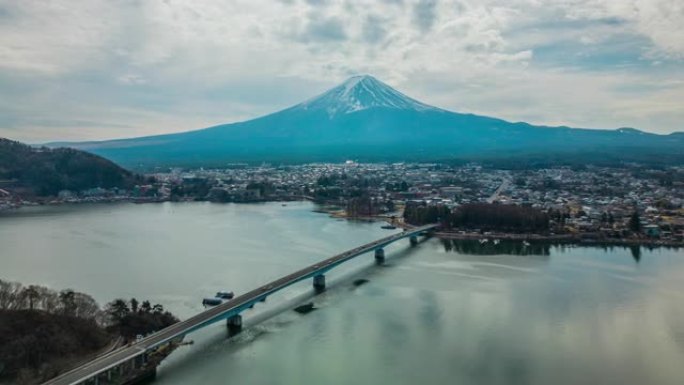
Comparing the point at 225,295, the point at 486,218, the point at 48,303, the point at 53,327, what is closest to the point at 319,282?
the point at 225,295

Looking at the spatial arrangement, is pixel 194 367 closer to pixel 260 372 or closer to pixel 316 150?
pixel 260 372

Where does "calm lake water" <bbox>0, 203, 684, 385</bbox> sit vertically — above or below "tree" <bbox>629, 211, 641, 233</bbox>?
below

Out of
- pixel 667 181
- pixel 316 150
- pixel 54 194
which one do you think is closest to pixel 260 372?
pixel 54 194

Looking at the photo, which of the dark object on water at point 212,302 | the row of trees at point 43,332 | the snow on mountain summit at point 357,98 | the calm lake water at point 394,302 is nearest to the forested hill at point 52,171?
the calm lake water at point 394,302

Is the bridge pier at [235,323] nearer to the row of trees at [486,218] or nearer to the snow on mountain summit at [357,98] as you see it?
the row of trees at [486,218]

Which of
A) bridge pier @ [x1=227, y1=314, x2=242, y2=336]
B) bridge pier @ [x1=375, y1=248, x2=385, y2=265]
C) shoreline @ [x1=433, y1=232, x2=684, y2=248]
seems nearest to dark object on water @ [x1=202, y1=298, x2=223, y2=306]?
bridge pier @ [x1=227, y1=314, x2=242, y2=336]

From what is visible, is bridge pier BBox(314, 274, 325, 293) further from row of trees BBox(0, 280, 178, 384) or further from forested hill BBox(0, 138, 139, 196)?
forested hill BBox(0, 138, 139, 196)
